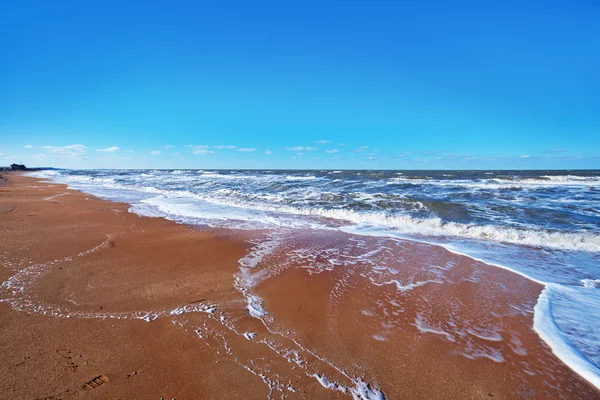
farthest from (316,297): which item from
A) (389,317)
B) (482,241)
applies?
(482,241)

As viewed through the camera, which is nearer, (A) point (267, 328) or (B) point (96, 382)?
(B) point (96, 382)

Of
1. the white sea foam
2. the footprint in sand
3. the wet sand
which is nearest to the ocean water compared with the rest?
the white sea foam

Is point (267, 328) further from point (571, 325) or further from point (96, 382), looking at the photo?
point (571, 325)

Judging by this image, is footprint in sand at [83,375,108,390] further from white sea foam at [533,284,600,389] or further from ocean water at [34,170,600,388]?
white sea foam at [533,284,600,389]

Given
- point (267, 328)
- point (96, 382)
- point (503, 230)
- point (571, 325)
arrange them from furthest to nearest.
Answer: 1. point (503, 230)
2. point (571, 325)
3. point (267, 328)
4. point (96, 382)

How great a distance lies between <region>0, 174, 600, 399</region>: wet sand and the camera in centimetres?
246

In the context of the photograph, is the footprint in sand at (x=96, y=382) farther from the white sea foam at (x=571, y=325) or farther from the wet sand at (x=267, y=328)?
the white sea foam at (x=571, y=325)

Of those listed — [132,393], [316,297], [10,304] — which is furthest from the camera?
[316,297]

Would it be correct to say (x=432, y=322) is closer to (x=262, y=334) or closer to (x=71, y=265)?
(x=262, y=334)

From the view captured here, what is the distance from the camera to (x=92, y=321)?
3285 millimetres

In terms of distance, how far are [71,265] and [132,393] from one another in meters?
3.87

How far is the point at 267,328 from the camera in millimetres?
3305

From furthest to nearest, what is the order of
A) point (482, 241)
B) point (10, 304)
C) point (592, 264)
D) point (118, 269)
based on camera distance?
1. point (482, 241)
2. point (592, 264)
3. point (118, 269)
4. point (10, 304)

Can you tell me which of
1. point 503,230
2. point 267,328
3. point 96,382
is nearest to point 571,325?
point 267,328
